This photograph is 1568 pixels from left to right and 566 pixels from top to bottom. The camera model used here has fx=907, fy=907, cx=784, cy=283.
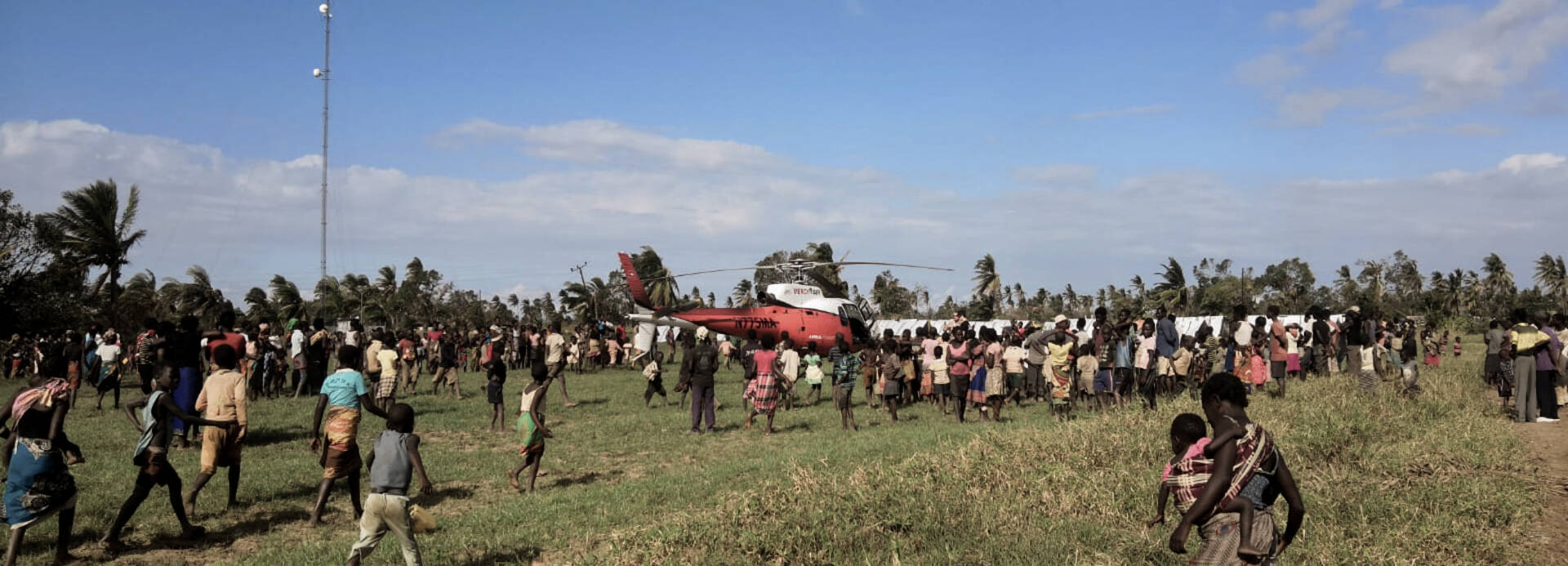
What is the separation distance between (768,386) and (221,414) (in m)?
7.33

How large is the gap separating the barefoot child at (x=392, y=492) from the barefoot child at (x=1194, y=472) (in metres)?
4.44

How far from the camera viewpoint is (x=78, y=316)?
108 ft

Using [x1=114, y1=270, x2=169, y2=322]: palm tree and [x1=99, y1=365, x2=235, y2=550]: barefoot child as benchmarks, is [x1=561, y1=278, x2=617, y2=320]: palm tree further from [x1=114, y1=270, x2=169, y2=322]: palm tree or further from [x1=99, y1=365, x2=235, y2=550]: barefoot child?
[x1=99, y1=365, x2=235, y2=550]: barefoot child

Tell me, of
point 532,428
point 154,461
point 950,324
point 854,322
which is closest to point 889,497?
point 532,428

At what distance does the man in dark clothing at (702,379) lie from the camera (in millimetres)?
13680

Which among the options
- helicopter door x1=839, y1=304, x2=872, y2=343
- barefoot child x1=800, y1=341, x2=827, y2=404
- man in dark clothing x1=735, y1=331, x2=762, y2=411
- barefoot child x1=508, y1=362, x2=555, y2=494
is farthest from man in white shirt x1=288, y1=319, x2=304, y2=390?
helicopter door x1=839, y1=304, x2=872, y2=343

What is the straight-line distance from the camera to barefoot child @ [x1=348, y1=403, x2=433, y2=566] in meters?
5.76

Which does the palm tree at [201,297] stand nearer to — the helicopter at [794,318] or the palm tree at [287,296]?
the palm tree at [287,296]

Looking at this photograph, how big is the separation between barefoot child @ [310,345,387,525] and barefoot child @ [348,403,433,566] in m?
1.36

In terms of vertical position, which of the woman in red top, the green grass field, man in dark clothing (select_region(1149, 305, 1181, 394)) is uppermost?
man in dark clothing (select_region(1149, 305, 1181, 394))

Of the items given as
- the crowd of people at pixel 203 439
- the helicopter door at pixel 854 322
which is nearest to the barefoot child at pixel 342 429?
the crowd of people at pixel 203 439

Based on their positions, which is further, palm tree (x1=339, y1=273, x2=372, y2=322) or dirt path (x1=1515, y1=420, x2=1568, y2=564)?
palm tree (x1=339, y1=273, x2=372, y2=322)

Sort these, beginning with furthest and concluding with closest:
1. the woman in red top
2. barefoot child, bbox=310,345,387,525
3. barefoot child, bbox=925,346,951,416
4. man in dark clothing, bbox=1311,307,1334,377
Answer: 1. man in dark clothing, bbox=1311,307,1334,377
2. barefoot child, bbox=925,346,951,416
3. the woman in red top
4. barefoot child, bbox=310,345,387,525

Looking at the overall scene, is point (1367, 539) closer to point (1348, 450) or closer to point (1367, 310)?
point (1348, 450)
